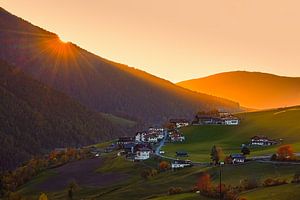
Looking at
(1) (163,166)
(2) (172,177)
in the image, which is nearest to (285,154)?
(2) (172,177)

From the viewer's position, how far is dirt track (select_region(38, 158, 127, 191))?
145375mm

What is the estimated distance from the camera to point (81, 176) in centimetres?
15900

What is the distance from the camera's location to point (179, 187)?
115562 mm

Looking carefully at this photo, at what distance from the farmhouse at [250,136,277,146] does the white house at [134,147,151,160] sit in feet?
113

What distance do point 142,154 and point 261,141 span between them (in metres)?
39.2

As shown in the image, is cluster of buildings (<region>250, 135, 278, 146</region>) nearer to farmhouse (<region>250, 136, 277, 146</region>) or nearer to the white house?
farmhouse (<region>250, 136, 277, 146</region>)

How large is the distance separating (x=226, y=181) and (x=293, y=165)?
16.1 metres

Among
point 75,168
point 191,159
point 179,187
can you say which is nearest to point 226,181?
point 179,187

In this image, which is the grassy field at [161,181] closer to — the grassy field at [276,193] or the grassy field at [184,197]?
the grassy field at [184,197]

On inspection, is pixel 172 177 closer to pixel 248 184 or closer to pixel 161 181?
pixel 161 181

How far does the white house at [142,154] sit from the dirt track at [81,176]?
12043 millimetres

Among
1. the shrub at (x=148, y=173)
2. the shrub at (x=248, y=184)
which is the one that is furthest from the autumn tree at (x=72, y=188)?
the shrub at (x=248, y=184)

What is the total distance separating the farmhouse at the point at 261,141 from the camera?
175 m

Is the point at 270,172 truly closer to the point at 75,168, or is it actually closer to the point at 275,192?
the point at 275,192
